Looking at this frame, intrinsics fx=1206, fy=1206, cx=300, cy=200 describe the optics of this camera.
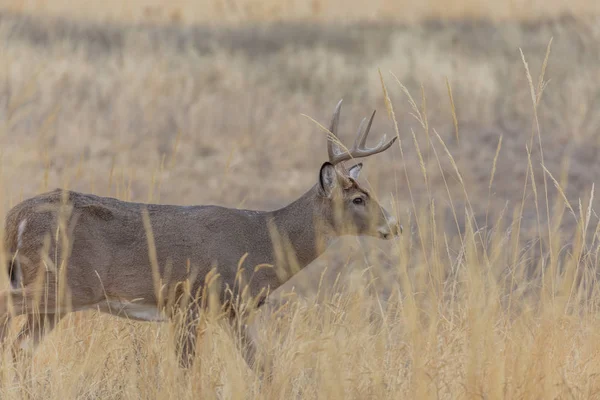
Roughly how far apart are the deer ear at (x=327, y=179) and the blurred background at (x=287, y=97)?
4341 millimetres

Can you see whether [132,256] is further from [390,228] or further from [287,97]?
[287,97]

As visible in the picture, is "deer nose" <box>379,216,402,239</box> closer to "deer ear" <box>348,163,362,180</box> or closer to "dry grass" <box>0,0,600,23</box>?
"deer ear" <box>348,163,362,180</box>

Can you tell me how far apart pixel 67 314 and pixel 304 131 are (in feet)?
32.8

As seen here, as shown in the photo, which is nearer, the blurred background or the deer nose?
the deer nose

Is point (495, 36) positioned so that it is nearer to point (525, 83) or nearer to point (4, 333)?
point (525, 83)

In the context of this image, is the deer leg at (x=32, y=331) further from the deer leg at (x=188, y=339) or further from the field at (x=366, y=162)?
the deer leg at (x=188, y=339)

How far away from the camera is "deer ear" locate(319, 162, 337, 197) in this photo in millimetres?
7891

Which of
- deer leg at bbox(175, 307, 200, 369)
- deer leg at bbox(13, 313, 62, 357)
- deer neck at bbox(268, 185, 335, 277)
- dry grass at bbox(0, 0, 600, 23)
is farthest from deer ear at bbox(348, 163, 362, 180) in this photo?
dry grass at bbox(0, 0, 600, 23)

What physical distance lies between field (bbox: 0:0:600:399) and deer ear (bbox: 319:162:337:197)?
1.45 feet

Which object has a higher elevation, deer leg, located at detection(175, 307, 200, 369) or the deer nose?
the deer nose

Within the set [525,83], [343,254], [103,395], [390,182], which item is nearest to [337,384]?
[103,395]

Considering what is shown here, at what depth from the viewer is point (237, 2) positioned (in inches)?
1062

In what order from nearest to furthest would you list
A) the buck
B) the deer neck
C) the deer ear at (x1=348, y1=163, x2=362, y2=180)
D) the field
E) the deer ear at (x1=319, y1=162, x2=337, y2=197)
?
the field
the buck
the deer ear at (x1=319, y1=162, x2=337, y2=197)
the deer neck
the deer ear at (x1=348, y1=163, x2=362, y2=180)

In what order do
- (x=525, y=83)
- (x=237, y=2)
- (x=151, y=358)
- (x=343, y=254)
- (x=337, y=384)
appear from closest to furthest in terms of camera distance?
(x=337, y=384) → (x=151, y=358) → (x=343, y=254) → (x=525, y=83) → (x=237, y=2)
